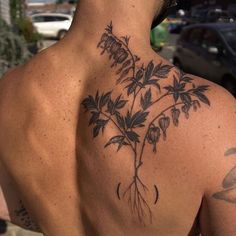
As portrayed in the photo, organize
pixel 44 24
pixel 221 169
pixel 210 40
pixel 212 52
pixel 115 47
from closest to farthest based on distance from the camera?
1. pixel 221 169
2. pixel 115 47
3. pixel 212 52
4. pixel 210 40
5. pixel 44 24

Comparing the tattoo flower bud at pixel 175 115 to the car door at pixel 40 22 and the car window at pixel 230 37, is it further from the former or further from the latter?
the car door at pixel 40 22

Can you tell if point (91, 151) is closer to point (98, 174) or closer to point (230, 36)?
point (98, 174)

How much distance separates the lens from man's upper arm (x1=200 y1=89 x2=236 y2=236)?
118 centimetres

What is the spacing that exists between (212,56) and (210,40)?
0.56 meters

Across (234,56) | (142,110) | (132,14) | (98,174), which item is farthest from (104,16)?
(234,56)

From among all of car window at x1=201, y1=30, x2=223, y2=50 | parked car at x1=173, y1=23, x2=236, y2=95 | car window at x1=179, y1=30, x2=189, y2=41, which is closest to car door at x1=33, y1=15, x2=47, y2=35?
car window at x1=179, y1=30, x2=189, y2=41

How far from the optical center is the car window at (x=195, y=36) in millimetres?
10002

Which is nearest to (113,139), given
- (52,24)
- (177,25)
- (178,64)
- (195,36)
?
(195,36)

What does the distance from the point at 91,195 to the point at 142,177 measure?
0.17 meters

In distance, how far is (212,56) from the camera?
354 inches

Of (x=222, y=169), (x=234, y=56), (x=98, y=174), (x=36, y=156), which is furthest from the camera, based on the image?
(x=234, y=56)

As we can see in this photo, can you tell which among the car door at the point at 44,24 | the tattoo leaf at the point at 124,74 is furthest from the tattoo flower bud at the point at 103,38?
the car door at the point at 44,24

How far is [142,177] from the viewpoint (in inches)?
49.6

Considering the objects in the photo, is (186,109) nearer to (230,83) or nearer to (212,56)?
(230,83)
